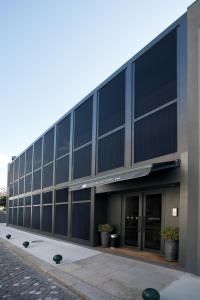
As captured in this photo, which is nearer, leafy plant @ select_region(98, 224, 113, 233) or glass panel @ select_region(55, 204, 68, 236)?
leafy plant @ select_region(98, 224, 113, 233)

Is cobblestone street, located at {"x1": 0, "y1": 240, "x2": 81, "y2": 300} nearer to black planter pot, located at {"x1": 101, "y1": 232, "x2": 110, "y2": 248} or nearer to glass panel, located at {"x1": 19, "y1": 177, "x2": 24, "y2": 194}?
black planter pot, located at {"x1": 101, "y1": 232, "x2": 110, "y2": 248}

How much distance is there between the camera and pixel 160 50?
11.2 m

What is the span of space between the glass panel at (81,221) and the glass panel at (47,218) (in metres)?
4.26

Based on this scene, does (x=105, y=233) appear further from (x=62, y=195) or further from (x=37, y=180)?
(x=37, y=180)

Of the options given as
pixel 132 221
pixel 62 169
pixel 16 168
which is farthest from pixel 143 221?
pixel 16 168

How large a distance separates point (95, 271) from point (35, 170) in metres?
17.0

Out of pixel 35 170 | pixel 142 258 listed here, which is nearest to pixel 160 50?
pixel 142 258

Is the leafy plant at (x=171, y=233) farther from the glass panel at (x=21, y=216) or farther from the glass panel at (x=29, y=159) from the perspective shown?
the glass panel at (x=21, y=216)

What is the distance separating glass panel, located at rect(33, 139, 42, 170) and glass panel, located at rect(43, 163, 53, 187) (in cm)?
185

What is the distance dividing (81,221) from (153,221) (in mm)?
5098

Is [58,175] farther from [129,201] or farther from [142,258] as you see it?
[142,258]

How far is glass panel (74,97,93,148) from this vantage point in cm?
1574

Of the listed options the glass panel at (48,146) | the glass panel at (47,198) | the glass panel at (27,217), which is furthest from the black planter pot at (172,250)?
the glass panel at (27,217)

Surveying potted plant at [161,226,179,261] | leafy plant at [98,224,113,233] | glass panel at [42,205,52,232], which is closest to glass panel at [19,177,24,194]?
glass panel at [42,205,52,232]
